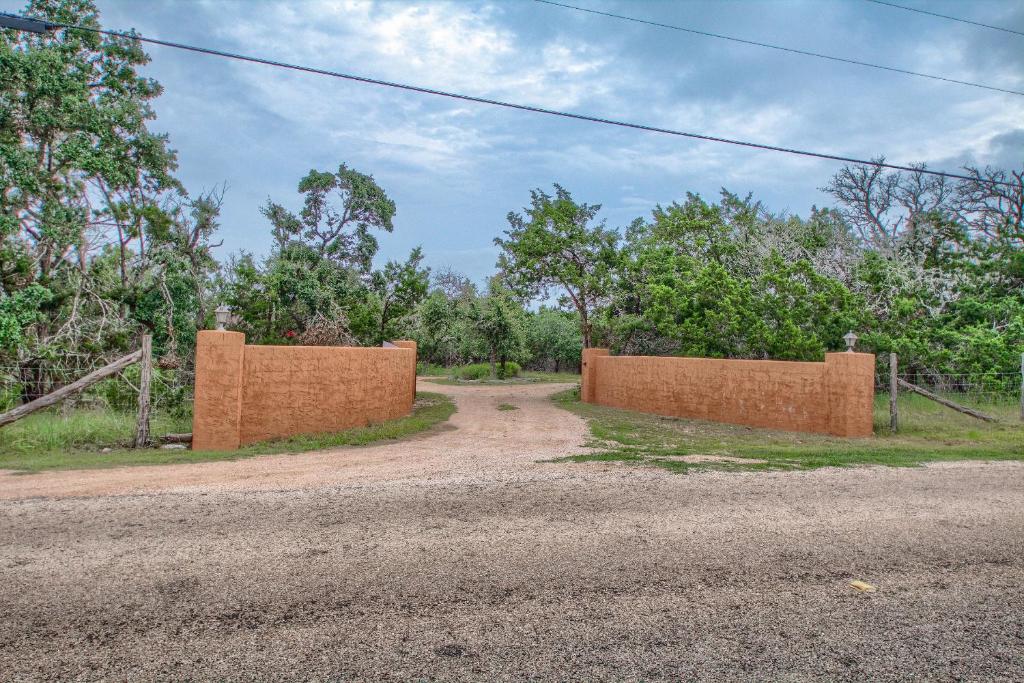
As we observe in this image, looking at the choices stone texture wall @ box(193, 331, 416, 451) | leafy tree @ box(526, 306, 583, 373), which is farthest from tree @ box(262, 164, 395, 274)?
leafy tree @ box(526, 306, 583, 373)

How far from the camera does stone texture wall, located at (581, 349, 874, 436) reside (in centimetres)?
1155

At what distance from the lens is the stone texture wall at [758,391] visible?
1155 cm

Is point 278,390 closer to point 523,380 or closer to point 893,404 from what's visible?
Answer: point 893,404

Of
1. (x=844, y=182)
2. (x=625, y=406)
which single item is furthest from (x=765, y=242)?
(x=844, y=182)

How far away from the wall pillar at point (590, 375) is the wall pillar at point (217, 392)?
13.5 meters

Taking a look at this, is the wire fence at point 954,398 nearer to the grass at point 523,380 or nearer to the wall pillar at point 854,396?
the wall pillar at point 854,396

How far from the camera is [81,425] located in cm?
916

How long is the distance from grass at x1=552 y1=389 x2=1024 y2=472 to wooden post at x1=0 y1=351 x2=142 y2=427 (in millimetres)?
6943

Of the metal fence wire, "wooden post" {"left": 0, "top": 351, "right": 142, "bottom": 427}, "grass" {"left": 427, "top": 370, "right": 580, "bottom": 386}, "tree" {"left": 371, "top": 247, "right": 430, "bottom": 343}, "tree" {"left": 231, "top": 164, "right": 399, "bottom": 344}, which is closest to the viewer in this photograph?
"wooden post" {"left": 0, "top": 351, "right": 142, "bottom": 427}

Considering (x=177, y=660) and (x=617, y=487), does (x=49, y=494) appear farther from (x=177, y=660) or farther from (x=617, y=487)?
(x=617, y=487)

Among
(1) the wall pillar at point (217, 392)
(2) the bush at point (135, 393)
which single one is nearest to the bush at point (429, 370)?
(2) the bush at point (135, 393)

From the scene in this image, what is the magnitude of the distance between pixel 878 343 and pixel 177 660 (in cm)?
1630

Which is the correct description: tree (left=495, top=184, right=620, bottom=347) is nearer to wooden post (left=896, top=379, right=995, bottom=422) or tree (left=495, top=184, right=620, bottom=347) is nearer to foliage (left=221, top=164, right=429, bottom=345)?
foliage (left=221, top=164, right=429, bottom=345)

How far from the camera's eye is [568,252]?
22703 millimetres
